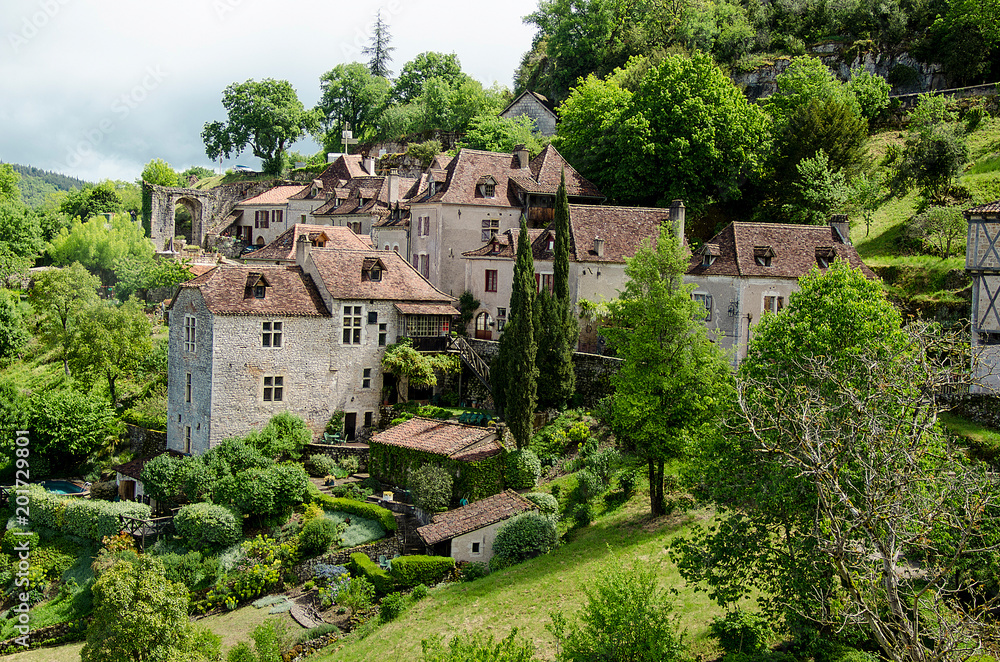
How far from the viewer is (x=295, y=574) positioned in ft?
111

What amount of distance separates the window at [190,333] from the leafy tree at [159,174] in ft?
204

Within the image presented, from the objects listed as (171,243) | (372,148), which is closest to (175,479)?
(171,243)

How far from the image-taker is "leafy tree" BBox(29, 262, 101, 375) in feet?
173

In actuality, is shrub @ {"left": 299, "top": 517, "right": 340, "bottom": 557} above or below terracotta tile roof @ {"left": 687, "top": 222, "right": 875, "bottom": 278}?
below

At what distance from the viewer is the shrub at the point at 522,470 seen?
118 feet

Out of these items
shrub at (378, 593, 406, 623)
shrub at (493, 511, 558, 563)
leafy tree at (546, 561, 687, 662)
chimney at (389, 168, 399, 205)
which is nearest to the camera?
leafy tree at (546, 561, 687, 662)

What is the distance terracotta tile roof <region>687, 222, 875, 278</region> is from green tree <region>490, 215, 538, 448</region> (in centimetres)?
847

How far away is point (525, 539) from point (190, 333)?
2016cm

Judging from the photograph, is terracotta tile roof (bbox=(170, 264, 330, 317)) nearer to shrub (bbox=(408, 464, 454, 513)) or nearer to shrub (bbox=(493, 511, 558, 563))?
shrub (bbox=(408, 464, 454, 513))

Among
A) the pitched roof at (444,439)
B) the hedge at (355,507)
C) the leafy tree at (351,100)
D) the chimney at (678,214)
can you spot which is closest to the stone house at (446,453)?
the pitched roof at (444,439)

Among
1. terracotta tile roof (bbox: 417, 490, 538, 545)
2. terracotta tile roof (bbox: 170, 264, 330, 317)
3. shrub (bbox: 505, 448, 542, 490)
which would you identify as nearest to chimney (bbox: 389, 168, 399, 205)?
terracotta tile roof (bbox: 170, 264, 330, 317)

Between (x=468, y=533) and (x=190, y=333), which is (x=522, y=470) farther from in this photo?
(x=190, y=333)

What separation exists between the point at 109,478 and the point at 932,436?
39.0m

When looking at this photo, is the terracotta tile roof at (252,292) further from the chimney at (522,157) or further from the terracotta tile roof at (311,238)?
the chimney at (522,157)
